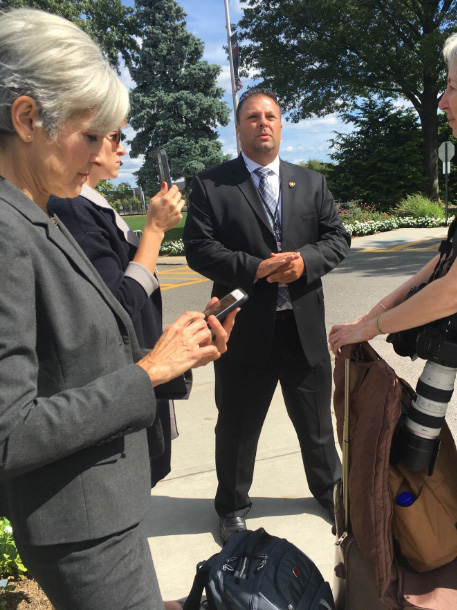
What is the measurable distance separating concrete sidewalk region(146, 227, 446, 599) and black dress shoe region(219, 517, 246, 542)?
0.07 m

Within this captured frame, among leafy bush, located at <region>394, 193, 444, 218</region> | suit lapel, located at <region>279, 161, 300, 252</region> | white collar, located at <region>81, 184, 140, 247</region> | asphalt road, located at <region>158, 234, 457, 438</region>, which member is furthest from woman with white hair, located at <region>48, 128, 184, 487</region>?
leafy bush, located at <region>394, 193, 444, 218</region>

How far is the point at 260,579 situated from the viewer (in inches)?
68.0

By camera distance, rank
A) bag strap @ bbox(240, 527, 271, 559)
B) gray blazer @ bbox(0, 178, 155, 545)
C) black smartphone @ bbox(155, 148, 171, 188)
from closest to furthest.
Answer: gray blazer @ bbox(0, 178, 155, 545)
bag strap @ bbox(240, 527, 271, 559)
black smartphone @ bbox(155, 148, 171, 188)

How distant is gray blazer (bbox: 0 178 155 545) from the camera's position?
1.03m

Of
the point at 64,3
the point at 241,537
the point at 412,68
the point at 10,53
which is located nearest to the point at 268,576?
the point at 241,537

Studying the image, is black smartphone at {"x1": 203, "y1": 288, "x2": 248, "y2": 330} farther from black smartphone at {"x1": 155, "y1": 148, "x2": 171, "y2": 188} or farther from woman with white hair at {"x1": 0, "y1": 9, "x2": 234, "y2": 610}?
black smartphone at {"x1": 155, "y1": 148, "x2": 171, "y2": 188}

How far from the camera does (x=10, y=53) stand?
1.09 metres

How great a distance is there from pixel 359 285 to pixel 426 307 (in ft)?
26.8

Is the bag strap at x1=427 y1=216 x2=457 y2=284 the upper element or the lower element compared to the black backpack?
upper

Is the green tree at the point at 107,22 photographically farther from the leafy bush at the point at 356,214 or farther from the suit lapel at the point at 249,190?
the suit lapel at the point at 249,190

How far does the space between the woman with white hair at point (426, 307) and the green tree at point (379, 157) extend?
24.2m

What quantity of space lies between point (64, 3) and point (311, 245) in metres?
25.4

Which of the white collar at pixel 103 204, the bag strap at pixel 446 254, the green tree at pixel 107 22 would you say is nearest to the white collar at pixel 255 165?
the white collar at pixel 103 204

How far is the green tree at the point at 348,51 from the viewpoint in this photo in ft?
73.5
